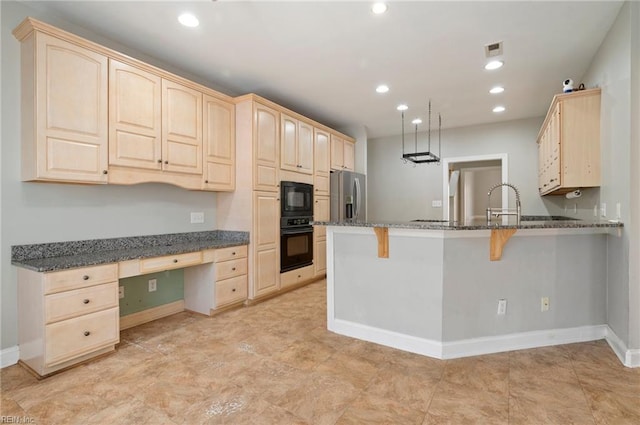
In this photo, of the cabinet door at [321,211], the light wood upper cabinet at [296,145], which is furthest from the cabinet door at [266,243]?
the cabinet door at [321,211]

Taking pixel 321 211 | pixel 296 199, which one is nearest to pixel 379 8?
pixel 296 199

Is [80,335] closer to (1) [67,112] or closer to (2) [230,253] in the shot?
(2) [230,253]

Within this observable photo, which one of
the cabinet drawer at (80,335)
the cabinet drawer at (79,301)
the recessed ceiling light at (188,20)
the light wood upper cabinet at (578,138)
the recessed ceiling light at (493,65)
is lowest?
the cabinet drawer at (80,335)

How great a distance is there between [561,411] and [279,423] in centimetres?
156

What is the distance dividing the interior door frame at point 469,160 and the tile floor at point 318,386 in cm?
345

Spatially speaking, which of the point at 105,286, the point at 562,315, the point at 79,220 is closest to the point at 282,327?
the point at 105,286

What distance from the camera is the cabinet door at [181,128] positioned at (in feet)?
9.86

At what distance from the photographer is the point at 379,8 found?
233 centimetres

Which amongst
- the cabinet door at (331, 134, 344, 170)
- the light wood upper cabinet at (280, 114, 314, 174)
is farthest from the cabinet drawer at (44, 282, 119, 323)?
the cabinet door at (331, 134, 344, 170)

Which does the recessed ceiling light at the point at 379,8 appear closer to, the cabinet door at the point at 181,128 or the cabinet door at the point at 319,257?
the cabinet door at the point at 181,128

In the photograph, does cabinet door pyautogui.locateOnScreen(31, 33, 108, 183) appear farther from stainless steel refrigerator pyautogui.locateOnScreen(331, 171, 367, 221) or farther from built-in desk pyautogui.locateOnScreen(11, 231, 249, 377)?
stainless steel refrigerator pyautogui.locateOnScreen(331, 171, 367, 221)

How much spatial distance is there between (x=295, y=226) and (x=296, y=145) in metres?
1.12

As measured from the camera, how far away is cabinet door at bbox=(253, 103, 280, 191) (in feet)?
12.2

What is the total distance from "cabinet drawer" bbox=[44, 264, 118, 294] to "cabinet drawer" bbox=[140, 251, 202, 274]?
257 mm
